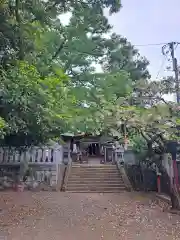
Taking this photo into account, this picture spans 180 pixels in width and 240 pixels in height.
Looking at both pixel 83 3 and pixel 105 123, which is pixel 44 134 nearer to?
pixel 105 123

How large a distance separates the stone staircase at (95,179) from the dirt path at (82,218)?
1.70 meters

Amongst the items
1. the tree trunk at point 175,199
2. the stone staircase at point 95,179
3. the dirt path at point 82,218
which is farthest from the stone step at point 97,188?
the tree trunk at point 175,199

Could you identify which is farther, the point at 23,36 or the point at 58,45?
the point at 58,45

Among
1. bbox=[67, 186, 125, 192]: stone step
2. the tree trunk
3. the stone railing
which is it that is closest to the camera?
the tree trunk

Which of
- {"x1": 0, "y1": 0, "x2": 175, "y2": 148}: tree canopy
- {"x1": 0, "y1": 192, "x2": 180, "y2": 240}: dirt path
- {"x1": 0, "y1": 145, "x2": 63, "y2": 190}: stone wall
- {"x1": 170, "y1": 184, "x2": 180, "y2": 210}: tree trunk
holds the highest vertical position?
{"x1": 0, "y1": 0, "x2": 175, "y2": 148}: tree canopy

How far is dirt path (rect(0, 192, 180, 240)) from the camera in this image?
5770 mm

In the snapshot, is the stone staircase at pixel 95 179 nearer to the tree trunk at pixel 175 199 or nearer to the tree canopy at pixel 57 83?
the tree trunk at pixel 175 199

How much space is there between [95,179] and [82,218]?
20.4 ft

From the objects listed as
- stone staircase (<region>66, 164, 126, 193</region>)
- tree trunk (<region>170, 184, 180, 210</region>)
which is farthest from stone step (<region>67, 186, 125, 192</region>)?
tree trunk (<region>170, 184, 180, 210</region>)

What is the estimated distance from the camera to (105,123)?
7.75 metres

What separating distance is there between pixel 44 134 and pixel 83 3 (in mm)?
4934

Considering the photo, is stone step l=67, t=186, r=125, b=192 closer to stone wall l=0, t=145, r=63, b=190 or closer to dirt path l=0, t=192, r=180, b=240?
stone wall l=0, t=145, r=63, b=190

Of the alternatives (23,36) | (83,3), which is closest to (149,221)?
(23,36)

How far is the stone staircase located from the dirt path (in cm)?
170
